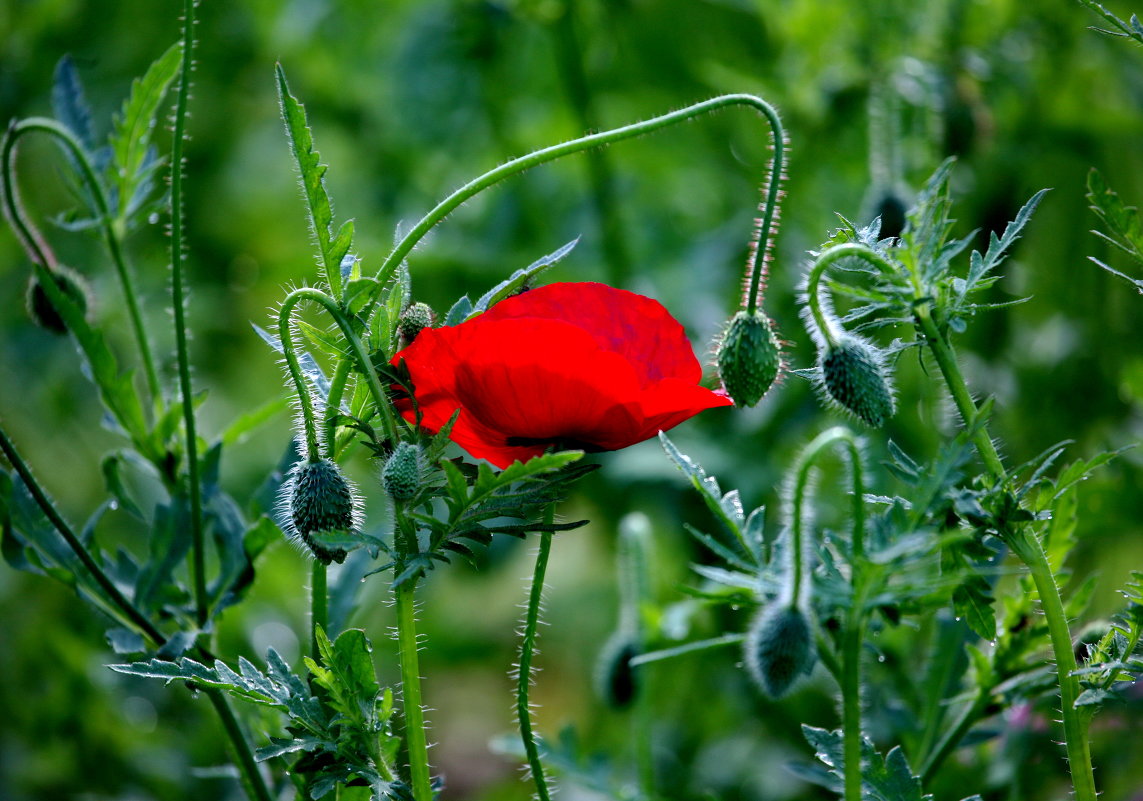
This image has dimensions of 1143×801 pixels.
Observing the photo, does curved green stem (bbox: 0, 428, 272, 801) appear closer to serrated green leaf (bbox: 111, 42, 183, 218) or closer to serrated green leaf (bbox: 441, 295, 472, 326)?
serrated green leaf (bbox: 111, 42, 183, 218)

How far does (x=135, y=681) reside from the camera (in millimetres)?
2494

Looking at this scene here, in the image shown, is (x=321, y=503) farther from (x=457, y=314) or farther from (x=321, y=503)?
(x=457, y=314)

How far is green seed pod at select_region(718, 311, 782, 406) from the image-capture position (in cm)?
105

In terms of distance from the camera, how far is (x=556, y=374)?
96 centimetres

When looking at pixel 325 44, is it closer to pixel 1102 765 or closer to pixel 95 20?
pixel 95 20

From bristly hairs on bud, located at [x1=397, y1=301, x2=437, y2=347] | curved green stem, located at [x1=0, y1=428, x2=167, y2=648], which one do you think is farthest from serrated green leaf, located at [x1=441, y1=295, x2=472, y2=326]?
curved green stem, located at [x1=0, y1=428, x2=167, y2=648]

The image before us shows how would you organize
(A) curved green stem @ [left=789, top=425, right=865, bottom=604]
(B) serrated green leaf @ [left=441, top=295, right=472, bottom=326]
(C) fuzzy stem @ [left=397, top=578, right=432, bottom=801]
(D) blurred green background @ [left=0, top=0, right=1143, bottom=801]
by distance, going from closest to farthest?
(A) curved green stem @ [left=789, top=425, right=865, bottom=604] → (C) fuzzy stem @ [left=397, top=578, right=432, bottom=801] → (B) serrated green leaf @ [left=441, top=295, right=472, bottom=326] → (D) blurred green background @ [left=0, top=0, right=1143, bottom=801]

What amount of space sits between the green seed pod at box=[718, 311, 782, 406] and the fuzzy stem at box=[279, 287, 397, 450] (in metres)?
0.31

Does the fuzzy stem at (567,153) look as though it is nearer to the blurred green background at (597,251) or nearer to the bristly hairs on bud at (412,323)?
the bristly hairs on bud at (412,323)

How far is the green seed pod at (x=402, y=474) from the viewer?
940mm

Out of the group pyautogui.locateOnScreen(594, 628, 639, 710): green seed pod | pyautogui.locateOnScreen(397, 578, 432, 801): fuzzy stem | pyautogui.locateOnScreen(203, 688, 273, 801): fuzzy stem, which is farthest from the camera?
pyautogui.locateOnScreen(594, 628, 639, 710): green seed pod

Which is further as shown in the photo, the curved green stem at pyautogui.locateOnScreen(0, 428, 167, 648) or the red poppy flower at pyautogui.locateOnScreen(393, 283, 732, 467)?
the curved green stem at pyautogui.locateOnScreen(0, 428, 167, 648)

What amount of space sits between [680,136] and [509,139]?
18.2 inches

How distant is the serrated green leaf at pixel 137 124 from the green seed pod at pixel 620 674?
927 mm
